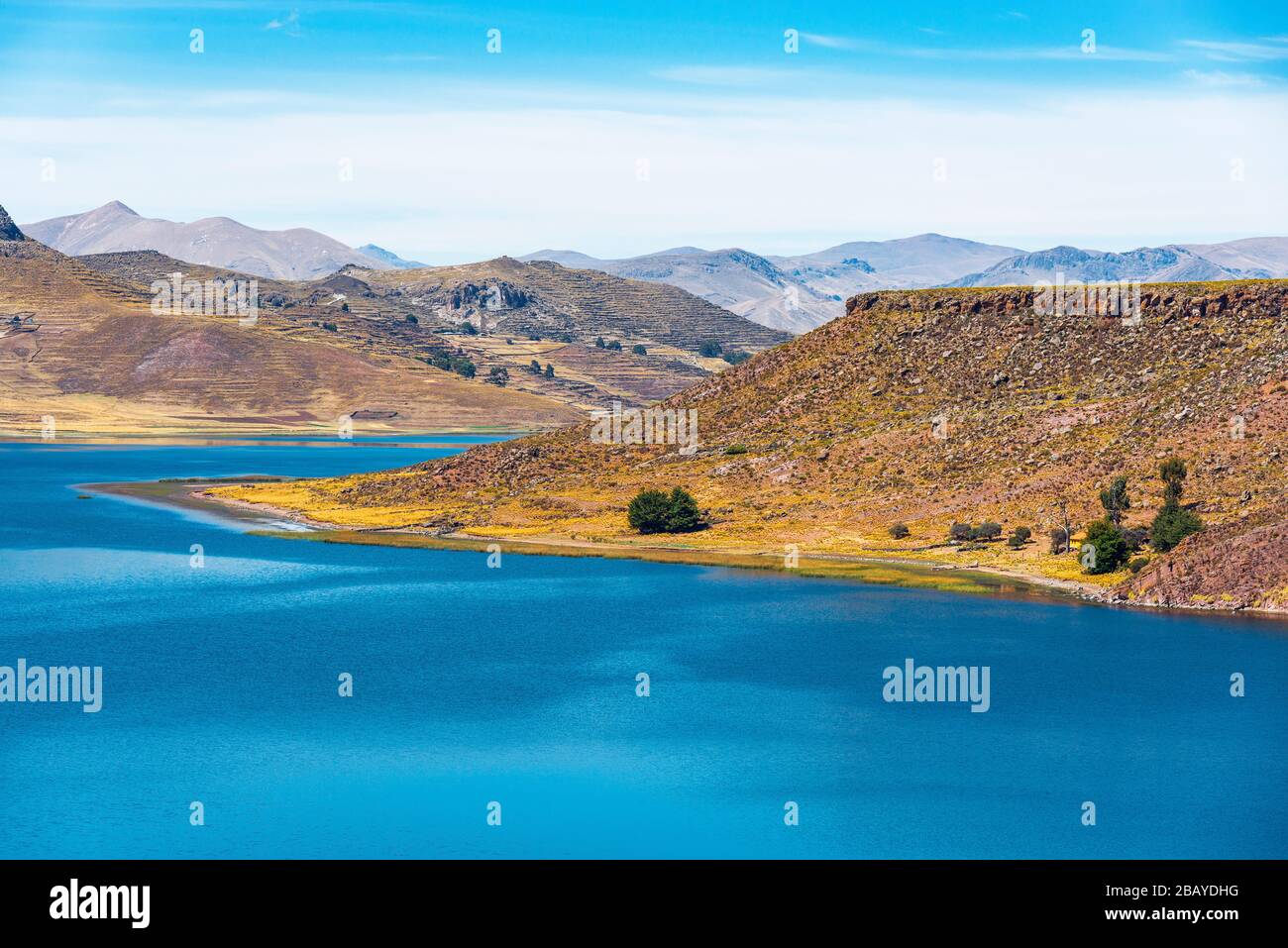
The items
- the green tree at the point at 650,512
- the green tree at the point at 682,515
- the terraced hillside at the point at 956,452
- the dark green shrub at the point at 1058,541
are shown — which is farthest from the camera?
the green tree at the point at 682,515

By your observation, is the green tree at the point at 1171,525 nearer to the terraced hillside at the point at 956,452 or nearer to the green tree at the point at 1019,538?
the terraced hillside at the point at 956,452

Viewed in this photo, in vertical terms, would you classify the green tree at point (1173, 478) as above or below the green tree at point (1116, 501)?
above

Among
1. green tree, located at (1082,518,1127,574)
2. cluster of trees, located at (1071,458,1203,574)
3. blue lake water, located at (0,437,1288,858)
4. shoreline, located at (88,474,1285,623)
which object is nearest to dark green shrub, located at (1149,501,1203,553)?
cluster of trees, located at (1071,458,1203,574)

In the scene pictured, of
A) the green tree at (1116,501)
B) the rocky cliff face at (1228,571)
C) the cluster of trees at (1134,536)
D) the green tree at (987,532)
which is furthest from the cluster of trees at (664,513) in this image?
the rocky cliff face at (1228,571)

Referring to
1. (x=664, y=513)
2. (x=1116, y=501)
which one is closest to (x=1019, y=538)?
(x=1116, y=501)

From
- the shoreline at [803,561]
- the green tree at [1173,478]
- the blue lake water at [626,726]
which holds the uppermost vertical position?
the green tree at [1173,478]

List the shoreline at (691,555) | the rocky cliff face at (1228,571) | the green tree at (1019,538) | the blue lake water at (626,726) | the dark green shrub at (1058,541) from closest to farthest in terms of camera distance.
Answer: the blue lake water at (626,726) → the rocky cliff face at (1228,571) → the shoreline at (691,555) → the dark green shrub at (1058,541) → the green tree at (1019,538)

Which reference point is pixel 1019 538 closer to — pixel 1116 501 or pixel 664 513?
pixel 1116 501

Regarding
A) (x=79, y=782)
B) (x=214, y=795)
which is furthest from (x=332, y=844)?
(x=79, y=782)
